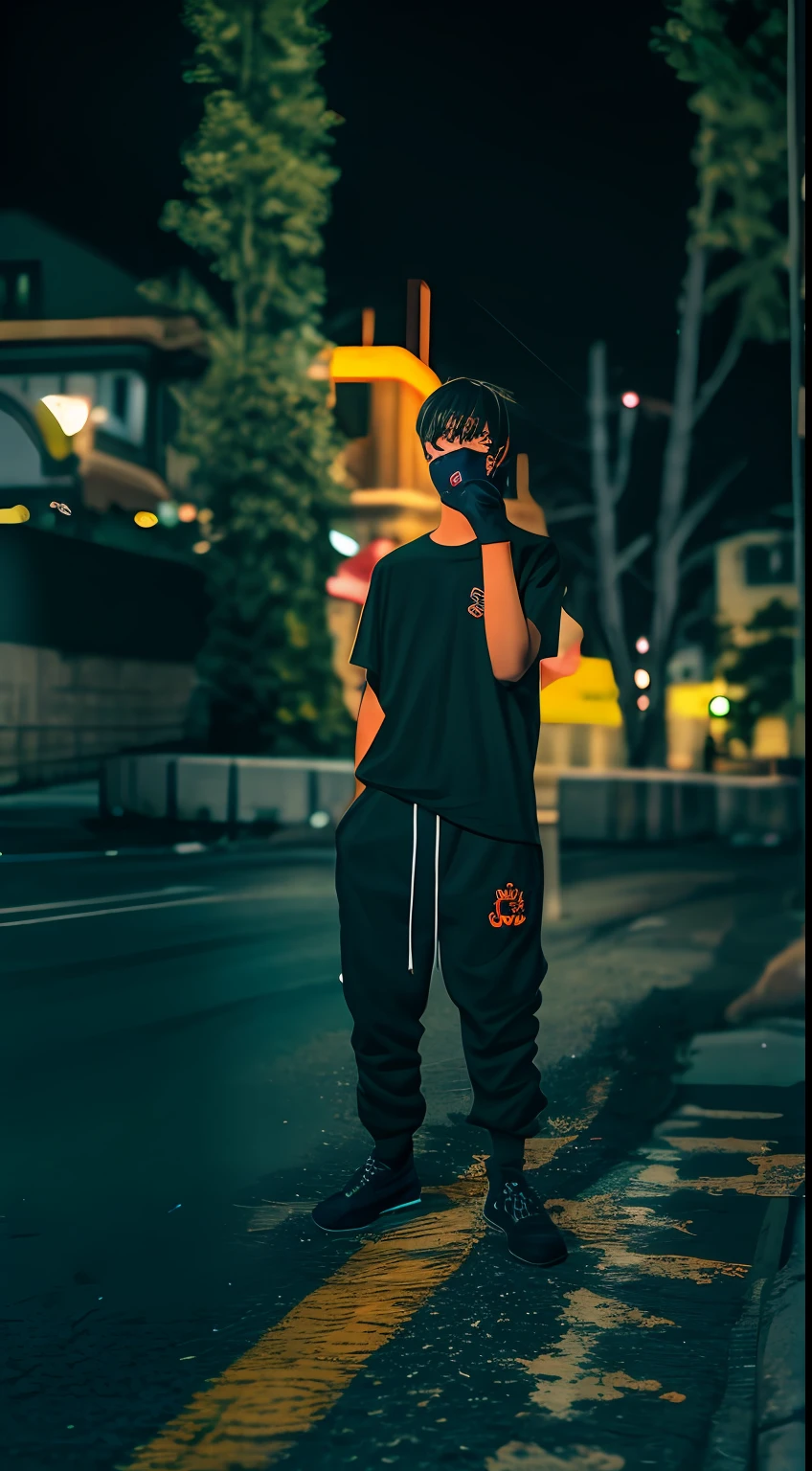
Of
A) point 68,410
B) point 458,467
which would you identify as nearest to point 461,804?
point 458,467

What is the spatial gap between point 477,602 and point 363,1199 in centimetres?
153

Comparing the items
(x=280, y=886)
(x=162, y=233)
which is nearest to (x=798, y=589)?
(x=280, y=886)

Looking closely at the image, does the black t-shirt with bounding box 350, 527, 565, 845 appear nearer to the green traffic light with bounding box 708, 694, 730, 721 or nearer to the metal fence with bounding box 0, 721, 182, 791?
the metal fence with bounding box 0, 721, 182, 791

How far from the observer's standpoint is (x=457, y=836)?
398 cm

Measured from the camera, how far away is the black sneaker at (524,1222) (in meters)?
3.93

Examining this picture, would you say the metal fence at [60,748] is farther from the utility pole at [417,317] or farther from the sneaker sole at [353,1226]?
the sneaker sole at [353,1226]

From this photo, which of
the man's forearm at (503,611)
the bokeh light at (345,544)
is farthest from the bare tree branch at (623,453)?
the man's forearm at (503,611)

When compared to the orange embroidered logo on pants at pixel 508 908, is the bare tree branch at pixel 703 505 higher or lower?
higher

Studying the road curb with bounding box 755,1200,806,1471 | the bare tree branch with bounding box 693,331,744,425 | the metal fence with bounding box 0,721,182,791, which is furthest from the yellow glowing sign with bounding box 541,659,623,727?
the bare tree branch with bounding box 693,331,744,425

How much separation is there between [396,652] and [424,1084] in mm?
2725

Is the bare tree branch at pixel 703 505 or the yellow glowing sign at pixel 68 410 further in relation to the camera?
the bare tree branch at pixel 703 505

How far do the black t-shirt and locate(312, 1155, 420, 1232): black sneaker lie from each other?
0.95 metres

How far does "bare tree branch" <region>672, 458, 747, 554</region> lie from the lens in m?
15.4

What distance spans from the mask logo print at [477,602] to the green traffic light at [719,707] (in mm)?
15788
